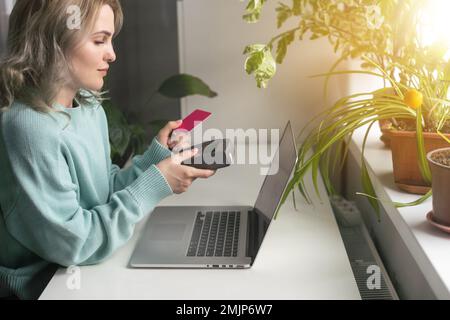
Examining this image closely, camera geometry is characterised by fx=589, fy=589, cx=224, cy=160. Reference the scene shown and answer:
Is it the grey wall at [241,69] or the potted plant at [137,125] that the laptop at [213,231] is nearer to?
the potted plant at [137,125]

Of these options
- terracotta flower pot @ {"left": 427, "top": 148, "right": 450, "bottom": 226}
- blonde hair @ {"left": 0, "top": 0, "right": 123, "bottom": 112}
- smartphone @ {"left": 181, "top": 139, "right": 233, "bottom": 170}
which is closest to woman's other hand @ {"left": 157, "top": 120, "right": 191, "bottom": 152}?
smartphone @ {"left": 181, "top": 139, "right": 233, "bottom": 170}

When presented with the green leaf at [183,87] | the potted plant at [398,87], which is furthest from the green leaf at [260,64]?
the green leaf at [183,87]

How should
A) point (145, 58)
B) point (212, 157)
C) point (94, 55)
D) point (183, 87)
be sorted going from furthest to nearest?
point (145, 58)
point (183, 87)
point (212, 157)
point (94, 55)

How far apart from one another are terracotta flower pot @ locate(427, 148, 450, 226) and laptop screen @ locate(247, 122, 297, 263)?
0.26 metres

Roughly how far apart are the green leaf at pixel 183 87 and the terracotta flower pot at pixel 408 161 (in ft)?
2.35

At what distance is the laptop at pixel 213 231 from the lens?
113 cm

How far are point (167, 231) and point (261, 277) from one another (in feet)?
0.95

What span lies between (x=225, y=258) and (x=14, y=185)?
42 centimetres

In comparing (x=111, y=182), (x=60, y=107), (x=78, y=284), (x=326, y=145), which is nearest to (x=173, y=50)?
(x=111, y=182)

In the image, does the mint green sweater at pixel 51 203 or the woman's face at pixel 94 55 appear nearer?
the mint green sweater at pixel 51 203

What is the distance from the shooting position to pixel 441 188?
3.43ft

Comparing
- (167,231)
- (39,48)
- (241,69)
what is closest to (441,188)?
(167,231)

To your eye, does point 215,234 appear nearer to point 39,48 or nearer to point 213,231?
point 213,231

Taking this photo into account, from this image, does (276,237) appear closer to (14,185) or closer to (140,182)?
(140,182)
